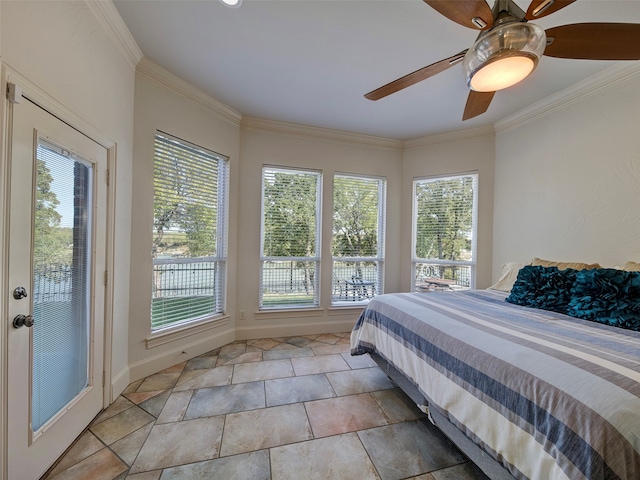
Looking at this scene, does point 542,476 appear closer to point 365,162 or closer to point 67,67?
point 67,67

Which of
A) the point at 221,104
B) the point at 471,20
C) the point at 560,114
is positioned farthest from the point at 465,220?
the point at 221,104

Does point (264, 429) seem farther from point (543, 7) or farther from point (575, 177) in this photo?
point (575, 177)

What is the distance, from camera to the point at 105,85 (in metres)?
1.86

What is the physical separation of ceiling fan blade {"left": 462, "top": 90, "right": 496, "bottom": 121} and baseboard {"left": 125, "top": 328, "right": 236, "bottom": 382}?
135 inches

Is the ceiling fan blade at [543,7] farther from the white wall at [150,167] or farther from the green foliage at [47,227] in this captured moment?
the white wall at [150,167]

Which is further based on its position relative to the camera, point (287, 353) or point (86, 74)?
point (287, 353)

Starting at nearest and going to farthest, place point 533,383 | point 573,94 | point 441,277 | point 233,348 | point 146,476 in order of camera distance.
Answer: point 533,383
point 146,476
point 573,94
point 233,348
point 441,277

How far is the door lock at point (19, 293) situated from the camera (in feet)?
Result: 3.96

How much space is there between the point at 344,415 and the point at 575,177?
308cm

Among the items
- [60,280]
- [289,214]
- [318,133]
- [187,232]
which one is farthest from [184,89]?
[60,280]

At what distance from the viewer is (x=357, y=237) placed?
3.83 meters

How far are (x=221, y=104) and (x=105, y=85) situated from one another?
122 cm

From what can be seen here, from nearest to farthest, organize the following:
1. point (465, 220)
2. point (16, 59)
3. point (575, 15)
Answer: point (16, 59) → point (575, 15) → point (465, 220)

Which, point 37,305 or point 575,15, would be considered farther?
point 575,15
